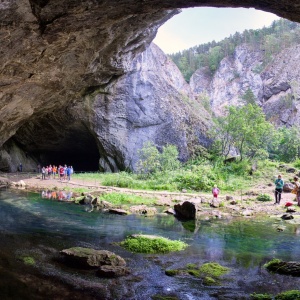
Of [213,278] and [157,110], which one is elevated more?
[157,110]

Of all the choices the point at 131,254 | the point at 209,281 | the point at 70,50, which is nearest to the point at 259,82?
the point at 70,50

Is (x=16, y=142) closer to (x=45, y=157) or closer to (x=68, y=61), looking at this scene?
(x=45, y=157)

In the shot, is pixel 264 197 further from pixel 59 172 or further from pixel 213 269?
pixel 59 172

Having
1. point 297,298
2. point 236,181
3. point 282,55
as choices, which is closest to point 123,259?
point 297,298

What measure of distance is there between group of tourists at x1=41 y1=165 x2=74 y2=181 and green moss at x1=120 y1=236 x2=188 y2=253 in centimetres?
1862

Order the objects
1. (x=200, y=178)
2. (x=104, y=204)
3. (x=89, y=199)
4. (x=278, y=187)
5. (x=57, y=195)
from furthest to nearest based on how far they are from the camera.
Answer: (x=200, y=178)
(x=57, y=195)
(x=89, y=199)
(x=278, y=187)
(x=104, y=204)

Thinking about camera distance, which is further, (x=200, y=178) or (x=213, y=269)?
(x=200, y=178)

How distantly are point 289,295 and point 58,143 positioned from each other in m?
35.9

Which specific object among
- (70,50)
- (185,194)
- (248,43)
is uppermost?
(248,43)

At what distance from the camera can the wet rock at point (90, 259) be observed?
984cm

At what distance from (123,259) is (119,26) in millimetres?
10199

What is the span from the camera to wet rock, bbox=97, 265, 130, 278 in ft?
30.5

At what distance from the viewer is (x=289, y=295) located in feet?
26.8

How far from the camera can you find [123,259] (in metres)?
10.4
